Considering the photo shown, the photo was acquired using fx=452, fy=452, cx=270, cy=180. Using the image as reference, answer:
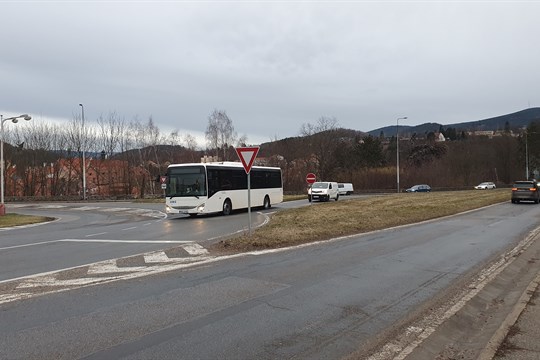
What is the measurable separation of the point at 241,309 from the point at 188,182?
742 inches

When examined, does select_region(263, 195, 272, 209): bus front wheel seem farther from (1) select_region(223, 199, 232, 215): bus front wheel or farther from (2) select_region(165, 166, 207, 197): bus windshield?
(2) select_region(165, 166, 207, 197): bus windshield

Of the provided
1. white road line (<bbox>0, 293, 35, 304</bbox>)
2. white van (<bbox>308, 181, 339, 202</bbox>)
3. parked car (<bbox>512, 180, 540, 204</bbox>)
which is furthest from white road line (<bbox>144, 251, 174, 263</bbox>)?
parked car (<bbox>512, 180, 540, 204</bbox>)

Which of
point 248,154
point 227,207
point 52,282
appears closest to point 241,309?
point 52,282

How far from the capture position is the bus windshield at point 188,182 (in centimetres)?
2469

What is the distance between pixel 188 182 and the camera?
974 inches

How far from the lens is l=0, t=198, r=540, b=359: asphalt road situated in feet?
16.2

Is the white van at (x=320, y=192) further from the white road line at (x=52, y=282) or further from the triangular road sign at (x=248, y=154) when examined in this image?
the white road line at (x=52, y=282)

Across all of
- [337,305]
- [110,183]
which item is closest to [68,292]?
[337,305]

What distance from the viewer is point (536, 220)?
862 inches

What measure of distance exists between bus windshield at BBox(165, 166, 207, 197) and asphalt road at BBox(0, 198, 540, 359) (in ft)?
46.3

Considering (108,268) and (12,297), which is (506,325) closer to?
(12,297)

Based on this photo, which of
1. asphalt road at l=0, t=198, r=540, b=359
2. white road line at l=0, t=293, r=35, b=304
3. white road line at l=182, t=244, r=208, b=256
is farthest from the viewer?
white road line at l=182, t=244, r=208, b=256

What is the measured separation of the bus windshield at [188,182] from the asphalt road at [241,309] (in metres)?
14.1

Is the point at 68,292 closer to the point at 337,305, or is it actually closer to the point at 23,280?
the point at 23,280
